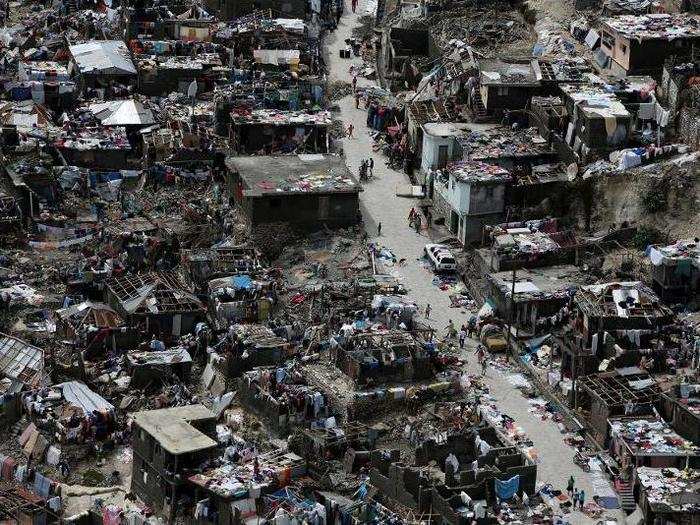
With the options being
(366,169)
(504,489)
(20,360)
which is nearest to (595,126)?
(366,169)

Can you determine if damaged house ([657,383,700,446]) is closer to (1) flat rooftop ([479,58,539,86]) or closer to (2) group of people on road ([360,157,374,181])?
(2) group of people on road ([360,157,374,181])

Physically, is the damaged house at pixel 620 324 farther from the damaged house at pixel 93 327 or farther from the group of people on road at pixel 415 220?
the damaged house at pixel 93 327

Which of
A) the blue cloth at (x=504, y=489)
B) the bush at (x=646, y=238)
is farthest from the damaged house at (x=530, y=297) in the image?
the blue cloth at (x=504, y=489)

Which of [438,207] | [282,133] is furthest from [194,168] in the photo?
[438,207]

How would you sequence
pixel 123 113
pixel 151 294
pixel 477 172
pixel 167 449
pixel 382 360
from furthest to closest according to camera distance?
pixel 123 113, pixel 477 172, pixel 151 294, pixel 382 360, pixel 167 449

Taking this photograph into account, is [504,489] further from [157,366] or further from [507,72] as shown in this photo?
[507,72]

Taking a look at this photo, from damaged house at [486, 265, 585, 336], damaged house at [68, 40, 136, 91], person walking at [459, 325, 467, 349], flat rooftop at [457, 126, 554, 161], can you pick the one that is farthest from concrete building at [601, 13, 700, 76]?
damaged house at [68, 40, 136, 91]
